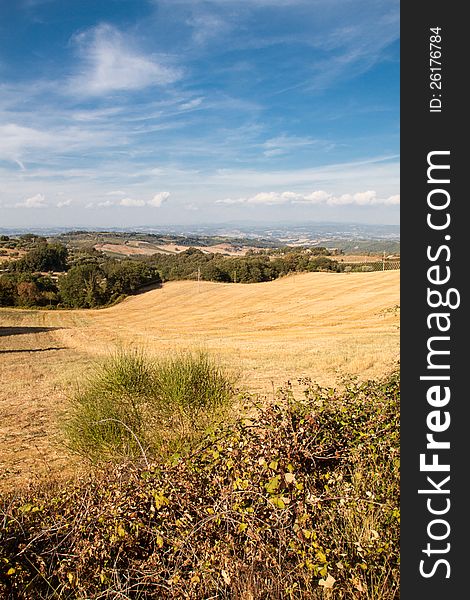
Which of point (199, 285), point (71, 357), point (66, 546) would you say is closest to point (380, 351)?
point (66, 546)

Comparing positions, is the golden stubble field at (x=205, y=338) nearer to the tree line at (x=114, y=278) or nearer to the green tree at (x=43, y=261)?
the tree line at (x=114, y=278)

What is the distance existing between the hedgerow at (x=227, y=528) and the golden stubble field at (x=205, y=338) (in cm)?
358

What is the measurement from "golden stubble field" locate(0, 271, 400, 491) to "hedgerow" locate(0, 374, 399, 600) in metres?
3.58

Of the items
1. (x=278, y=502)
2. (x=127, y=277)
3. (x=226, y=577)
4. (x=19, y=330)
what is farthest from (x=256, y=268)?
(x=226, y=577)

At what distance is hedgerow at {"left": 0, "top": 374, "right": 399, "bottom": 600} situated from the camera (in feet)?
9.99

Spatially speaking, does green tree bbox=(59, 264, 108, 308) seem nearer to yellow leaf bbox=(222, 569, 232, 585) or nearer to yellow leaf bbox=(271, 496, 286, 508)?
yellow leaf bbox=(271, 496, 286, 508)

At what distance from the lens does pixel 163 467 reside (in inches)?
163

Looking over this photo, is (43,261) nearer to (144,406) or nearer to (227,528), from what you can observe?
(144,406)

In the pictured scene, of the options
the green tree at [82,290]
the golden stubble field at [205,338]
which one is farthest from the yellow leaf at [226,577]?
the green tree at [82,290]

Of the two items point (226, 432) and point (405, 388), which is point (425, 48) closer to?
point (405, 388)

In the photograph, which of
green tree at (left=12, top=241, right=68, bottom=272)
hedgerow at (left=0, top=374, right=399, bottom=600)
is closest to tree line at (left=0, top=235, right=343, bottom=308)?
green tree at (left=12, top=241, right=68, bottom=272)

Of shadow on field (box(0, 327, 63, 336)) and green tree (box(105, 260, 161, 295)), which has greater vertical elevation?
green tree (box(105, 260, 161, 295))

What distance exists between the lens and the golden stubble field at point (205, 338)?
12.6 m

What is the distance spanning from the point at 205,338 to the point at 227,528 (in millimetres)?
30763
